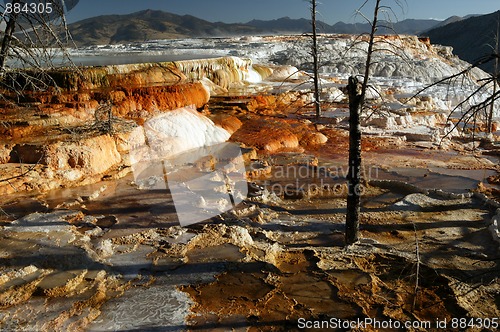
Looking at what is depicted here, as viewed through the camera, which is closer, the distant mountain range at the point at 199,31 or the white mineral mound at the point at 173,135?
the white mineral mound at the point at 173,135

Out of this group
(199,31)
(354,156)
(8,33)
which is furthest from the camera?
(199,31)

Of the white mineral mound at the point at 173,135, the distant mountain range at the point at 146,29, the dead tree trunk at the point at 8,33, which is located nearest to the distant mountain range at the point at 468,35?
the distant mountain range at the point at 146,29

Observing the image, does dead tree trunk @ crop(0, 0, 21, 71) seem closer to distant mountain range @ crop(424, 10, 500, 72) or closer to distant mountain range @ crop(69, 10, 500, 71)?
distant mountain range @ crop(69, 10, 500, 71)

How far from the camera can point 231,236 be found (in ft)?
18.1

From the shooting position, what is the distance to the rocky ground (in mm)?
4062

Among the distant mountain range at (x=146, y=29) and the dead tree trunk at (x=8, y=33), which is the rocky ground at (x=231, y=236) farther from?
the distant mountain range at (x=146, y=29)

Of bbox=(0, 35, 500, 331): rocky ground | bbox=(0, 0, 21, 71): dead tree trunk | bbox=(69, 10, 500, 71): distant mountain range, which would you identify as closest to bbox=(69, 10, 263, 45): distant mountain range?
bbox=(69, 10, 500, 71): distant mountain range

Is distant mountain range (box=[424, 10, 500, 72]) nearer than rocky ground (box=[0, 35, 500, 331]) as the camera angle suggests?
No

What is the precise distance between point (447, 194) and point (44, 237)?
704cm

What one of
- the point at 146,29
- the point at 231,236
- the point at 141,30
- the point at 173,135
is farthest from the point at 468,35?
the point at 231,236

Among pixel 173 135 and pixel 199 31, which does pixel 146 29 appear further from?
pixel 173 135

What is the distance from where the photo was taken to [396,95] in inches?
736

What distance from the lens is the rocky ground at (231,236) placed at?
4.06 m

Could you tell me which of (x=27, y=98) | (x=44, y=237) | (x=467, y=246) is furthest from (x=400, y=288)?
(x=27, y=98)
